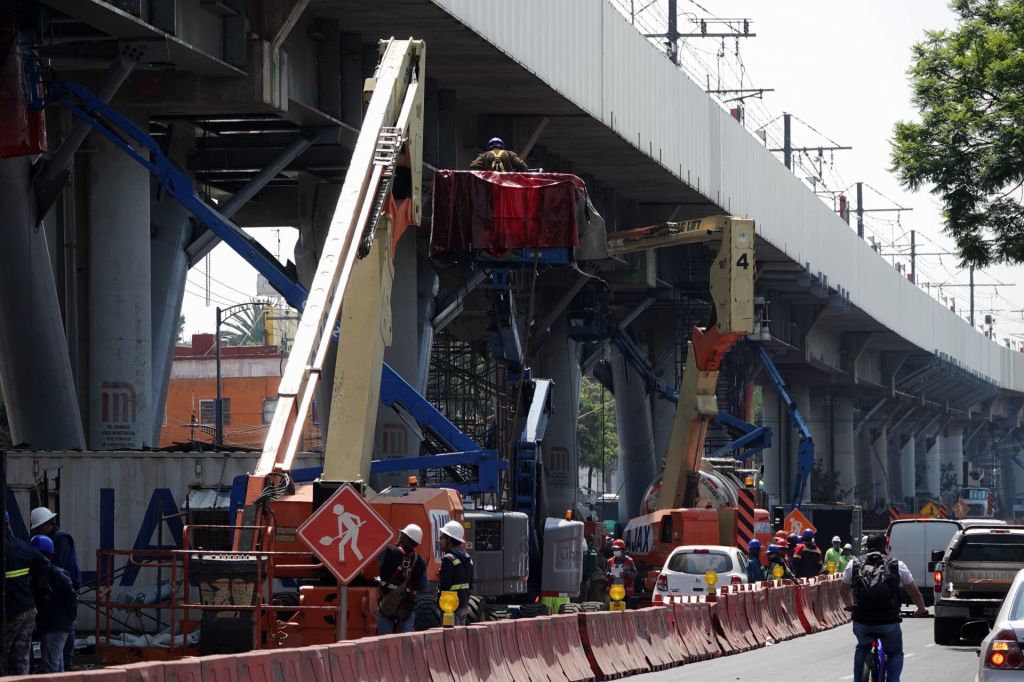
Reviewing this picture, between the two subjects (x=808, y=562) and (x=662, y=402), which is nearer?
(x=808, y=562)

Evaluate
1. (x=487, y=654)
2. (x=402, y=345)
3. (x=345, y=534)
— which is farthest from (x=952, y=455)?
(x=345, y=534)

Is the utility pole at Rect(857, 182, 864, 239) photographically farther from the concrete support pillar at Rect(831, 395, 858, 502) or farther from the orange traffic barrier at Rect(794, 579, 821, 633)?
the orange traffic barrier at Rect(794, 579, 821, 633)

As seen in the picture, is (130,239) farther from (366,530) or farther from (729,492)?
(729,492)

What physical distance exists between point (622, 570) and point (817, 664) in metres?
11.6

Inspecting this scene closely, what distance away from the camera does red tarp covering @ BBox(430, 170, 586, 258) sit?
27875 millimetres

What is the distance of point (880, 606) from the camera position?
50.0 ft

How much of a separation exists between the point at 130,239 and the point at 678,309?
30.2 meters

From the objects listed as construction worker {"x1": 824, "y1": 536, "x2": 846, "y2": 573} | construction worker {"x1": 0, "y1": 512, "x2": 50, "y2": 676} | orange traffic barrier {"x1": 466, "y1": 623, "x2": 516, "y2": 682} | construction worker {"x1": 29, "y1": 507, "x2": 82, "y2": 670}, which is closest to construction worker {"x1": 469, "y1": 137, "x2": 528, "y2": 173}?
construction worker {"x1": 824, "y1": 536, "x2": 846, "y2": 573}

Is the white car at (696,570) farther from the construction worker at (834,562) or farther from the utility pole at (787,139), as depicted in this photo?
the utility pole at (787,139)

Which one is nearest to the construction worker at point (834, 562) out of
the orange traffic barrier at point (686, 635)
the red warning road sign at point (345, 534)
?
the orange traffic barrier at point (686, 635)

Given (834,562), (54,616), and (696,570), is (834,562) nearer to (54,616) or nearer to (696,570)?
(696,570)

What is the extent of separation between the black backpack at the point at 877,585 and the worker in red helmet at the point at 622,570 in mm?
18671

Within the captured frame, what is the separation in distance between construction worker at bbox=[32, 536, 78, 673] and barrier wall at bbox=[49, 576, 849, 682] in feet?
8.97

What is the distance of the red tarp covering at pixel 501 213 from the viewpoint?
91.5 ft
